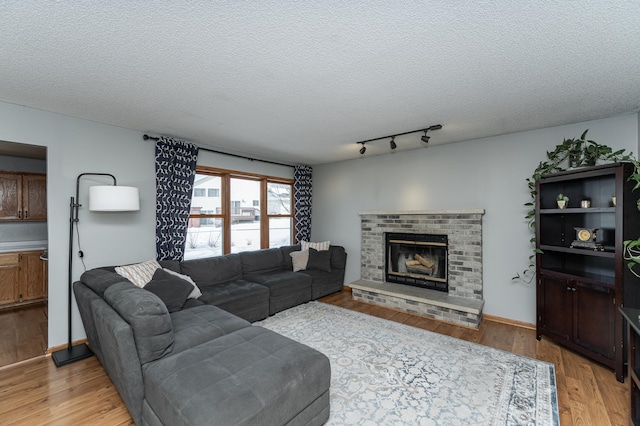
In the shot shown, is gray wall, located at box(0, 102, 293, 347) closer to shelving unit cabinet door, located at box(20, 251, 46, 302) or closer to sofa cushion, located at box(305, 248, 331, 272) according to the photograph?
shelving unit cabinet door, located at box(20, 251, 46, 302)

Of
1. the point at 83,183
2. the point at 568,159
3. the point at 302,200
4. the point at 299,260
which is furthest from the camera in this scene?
the point at 302,200

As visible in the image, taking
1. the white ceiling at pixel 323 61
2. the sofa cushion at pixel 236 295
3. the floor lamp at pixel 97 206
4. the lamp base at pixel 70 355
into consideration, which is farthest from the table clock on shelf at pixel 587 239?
the lamp base at pixel 70 355

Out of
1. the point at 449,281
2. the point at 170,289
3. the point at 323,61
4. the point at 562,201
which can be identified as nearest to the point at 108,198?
the point at 170,289

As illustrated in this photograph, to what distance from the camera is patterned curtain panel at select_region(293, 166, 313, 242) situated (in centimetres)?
582

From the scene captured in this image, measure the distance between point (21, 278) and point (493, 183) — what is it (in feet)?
23.5

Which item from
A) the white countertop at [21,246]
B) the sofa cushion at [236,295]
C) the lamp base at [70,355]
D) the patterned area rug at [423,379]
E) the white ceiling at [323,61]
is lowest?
the patterned area rug at [423,379]

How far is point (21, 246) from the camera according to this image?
4477 mm

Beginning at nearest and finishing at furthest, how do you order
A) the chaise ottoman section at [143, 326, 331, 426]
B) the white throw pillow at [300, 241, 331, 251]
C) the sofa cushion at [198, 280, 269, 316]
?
the chaise ottoman section at [143, 326, 331, 426] → the sofa cushion at [198, 280, 269, 316] → the white throw pillow at [300, 241, 331, 251]

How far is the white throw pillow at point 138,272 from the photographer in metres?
2.99

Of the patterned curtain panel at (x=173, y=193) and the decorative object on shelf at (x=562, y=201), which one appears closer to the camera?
the decorative object on shelf at (x=562, y=201)

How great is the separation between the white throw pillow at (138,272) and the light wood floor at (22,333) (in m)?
1.15

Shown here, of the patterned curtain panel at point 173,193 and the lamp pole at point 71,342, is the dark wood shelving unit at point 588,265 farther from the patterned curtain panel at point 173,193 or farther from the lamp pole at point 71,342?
the lamp pole at point 71,342

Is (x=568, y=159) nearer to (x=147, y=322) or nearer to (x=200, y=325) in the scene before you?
(x=200, y=325)

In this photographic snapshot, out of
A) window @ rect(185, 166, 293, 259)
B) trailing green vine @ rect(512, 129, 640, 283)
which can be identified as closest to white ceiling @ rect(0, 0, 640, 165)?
trailing green vine @ rect(512, 129, 640, 283)
